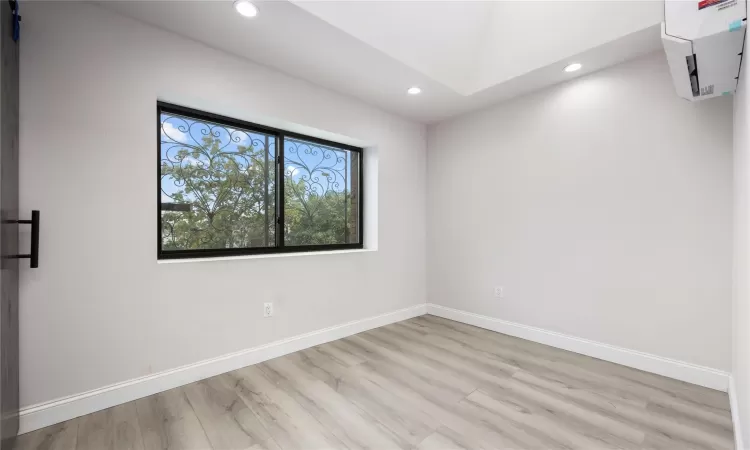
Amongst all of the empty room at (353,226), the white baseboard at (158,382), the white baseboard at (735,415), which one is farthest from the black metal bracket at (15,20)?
the white baseboard at (735,415)

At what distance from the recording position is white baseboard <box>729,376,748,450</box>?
1.50 meters

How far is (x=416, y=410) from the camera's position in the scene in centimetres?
192

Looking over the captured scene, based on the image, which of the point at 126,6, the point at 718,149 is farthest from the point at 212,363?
the point at 718,149

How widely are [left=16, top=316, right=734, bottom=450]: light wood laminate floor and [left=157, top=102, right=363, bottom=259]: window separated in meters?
1.02

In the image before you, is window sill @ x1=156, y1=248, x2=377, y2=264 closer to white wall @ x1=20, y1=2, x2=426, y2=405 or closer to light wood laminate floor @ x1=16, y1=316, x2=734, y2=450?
white wall @ x1=20, y1=2, x2=426, y2=405

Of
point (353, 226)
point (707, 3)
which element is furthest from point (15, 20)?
point (707, 3)

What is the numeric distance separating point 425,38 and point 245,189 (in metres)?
1.93

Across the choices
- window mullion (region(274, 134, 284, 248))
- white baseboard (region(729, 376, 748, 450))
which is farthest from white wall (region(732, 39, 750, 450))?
window mullion (region(274, 134, 284, 248))

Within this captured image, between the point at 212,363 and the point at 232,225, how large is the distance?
1.06m

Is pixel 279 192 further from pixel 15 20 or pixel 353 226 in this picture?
pixel 15 20

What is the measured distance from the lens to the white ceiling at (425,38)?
2.04m

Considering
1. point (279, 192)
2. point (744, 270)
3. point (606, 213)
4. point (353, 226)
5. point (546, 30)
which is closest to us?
point (744, 270)

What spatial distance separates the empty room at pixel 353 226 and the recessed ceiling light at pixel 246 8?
1cm

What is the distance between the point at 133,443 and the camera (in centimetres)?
160
